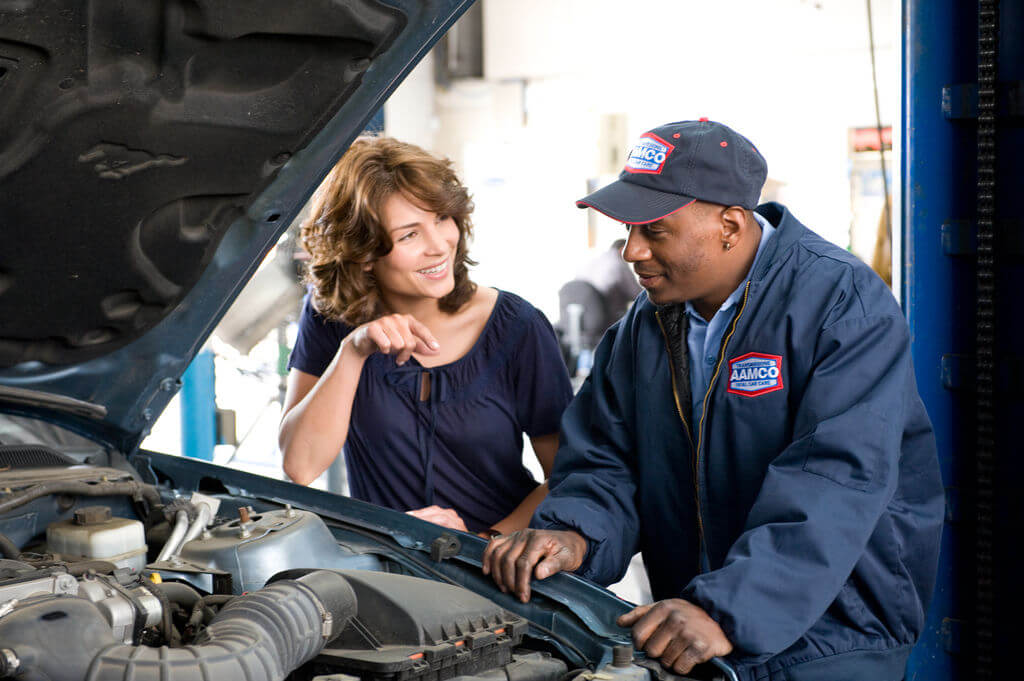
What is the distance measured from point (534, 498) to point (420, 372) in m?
0.36

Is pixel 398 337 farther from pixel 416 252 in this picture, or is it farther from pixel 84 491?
pixel 84 491

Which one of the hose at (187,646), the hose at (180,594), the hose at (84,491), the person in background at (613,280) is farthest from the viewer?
the person in background at (613,280)

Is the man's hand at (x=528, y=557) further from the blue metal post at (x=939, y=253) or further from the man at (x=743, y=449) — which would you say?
the blue metal post at (x=939, y=253)

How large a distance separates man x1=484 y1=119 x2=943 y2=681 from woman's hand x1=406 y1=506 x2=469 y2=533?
263mm

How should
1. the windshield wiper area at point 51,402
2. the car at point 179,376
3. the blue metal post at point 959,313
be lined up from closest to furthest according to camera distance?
1. the car at point 179,376
2. the windshield wiper area at point 51,402
3. the blue metal post at point 959,313

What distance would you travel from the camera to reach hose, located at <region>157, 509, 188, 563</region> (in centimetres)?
146

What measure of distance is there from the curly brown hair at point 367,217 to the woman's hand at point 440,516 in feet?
1.43

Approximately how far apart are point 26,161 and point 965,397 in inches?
74.8

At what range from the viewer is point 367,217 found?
1.93 metres

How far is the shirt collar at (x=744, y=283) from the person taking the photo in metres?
1.57

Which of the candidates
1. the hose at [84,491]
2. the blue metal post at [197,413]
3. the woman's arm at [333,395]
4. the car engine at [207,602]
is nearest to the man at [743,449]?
the car engine at [207,602]

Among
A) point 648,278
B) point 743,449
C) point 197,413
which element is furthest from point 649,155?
point 197,413

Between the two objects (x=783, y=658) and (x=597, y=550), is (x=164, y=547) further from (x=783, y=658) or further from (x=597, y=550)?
(x=783, y=658)

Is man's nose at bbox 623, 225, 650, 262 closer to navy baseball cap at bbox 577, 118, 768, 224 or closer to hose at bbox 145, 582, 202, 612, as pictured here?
navy baseball cap at bbox 577, 118, 768, 224
